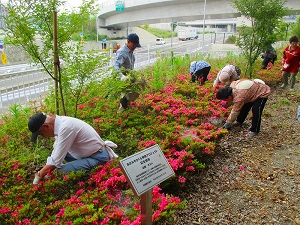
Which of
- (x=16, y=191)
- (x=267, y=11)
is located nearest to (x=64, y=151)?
(x=16, y=191)

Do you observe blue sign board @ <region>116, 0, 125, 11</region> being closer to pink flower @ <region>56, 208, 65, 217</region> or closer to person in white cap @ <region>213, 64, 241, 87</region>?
person in white cap @ <region>213, 64, 241, 87</region>

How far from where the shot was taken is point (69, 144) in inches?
110

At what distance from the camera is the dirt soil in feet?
8.55

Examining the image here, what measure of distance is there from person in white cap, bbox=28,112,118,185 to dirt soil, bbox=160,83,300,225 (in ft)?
3.70

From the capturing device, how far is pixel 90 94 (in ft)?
12.6

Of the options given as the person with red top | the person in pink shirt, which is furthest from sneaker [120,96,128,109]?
the person with red top

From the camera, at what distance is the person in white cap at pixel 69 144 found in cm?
272

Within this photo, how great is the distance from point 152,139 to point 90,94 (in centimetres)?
115

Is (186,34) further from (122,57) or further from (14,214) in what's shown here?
→ (14,214)

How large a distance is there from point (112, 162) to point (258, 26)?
6.26 meters

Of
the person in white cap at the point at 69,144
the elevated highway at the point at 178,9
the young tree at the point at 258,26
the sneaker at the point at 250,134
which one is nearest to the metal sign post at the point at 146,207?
the person in white cap at the point at 69,144

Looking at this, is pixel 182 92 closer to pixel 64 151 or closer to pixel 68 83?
pixel 68 83

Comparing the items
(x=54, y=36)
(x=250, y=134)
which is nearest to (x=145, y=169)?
(x=54, y=36)

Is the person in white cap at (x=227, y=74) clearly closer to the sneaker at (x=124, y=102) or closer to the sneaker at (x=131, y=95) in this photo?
the sneaker at (x=131, y=95)
